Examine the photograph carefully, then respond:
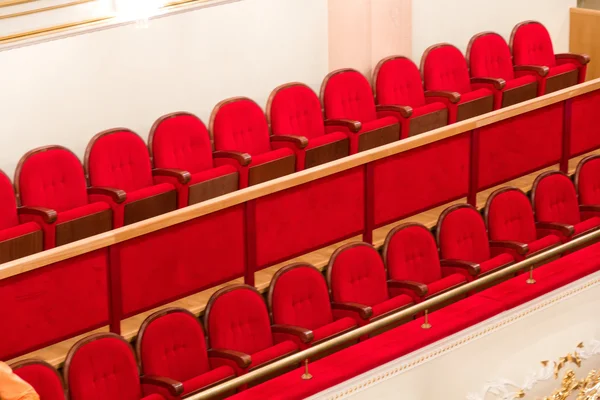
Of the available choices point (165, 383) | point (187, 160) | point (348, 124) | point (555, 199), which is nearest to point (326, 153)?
point (348, 124)

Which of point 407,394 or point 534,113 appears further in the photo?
point 534,113

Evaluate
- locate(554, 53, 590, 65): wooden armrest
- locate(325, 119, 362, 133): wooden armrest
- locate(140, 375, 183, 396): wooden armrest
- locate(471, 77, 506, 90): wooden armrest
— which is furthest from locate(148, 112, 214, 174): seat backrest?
locate(554, 53, 590, 65): wooden armrest

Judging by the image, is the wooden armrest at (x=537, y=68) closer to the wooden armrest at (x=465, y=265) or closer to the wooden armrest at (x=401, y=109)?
the wooden armrest at (x=401, y=109)

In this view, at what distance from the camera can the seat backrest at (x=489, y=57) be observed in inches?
48.3

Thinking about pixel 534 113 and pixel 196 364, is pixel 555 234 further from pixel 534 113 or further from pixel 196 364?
pixel 196 364

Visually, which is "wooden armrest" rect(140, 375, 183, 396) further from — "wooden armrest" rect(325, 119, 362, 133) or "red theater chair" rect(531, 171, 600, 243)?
"red theater chair" rect(531, 171, 600, 243)

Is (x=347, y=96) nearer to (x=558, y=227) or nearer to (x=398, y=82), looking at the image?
(x=398, y=82)

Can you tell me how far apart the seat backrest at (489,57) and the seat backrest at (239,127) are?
30cm

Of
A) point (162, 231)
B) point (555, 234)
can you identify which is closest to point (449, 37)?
point (555, 234)

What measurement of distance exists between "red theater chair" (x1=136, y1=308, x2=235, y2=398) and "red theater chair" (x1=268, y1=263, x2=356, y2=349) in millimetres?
72

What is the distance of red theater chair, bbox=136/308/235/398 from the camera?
0.81 m

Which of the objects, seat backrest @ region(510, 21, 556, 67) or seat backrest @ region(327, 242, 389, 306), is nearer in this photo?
seat backrest @ region(327, 242, 389, 306)

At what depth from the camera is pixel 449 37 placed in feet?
4.23

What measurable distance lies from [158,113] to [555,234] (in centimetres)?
39
